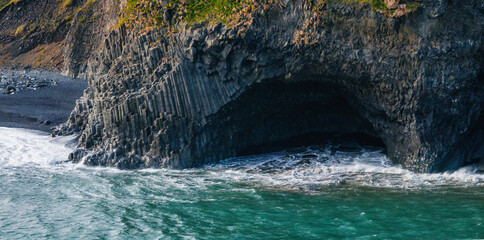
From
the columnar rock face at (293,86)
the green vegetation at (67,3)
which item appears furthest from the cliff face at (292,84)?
the green vegetation at (67,3)

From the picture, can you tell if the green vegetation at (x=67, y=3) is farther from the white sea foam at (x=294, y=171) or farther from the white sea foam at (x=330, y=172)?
the white sea foam at (x=330, y=172)

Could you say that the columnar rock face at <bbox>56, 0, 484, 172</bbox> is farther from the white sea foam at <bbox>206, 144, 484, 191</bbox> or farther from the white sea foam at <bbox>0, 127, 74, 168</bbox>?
the white sea foam at <bbox>0, 127, 74, 168</bbox>

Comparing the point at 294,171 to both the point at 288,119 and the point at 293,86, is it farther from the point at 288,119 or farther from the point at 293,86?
the point at 288,119

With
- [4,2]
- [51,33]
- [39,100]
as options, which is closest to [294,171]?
[39,100]

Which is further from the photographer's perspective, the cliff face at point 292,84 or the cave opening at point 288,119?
the cave opening at point 288,119

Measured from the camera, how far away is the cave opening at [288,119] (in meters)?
21.7

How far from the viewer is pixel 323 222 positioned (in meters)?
13.9

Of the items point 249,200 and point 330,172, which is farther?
point 330,172

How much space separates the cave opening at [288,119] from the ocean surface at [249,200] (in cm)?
130

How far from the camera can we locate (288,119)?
24.0 metres

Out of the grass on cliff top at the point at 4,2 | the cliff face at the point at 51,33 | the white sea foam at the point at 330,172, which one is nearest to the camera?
the white sea foam at the point at 330,172

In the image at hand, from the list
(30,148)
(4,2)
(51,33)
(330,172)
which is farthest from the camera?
(4,2)

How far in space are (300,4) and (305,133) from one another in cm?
707

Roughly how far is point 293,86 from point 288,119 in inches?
101
